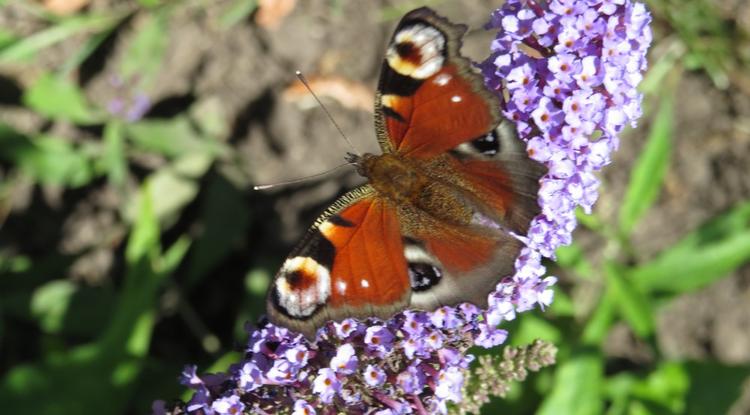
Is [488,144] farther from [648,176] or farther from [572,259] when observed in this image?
[648,176]

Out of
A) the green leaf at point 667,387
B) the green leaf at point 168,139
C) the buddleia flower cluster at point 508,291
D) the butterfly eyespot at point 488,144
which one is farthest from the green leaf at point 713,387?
the green leaf at point 168,139

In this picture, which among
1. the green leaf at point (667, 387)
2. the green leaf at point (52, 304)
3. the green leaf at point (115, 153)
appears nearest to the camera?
the green leaf at point (667, 387)

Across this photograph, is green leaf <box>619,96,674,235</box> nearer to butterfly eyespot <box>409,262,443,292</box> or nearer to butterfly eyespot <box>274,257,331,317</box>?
butterfly eyespot <box>409,262,443,292</box>

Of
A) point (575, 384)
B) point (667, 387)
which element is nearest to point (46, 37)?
point (575, 384)

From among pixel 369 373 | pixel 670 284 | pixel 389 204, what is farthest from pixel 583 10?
pixel 670 284

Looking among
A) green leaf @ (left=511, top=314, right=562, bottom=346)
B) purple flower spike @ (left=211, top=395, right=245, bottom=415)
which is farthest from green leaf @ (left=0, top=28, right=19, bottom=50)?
green leaf @ (left=511, top=314, right=562, bottom=346)

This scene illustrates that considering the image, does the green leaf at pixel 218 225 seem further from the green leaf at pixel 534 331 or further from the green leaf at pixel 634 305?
the green leaf at pixel 634 305

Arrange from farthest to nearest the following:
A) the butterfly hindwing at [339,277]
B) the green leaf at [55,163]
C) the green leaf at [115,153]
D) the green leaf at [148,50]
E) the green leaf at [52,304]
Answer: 1. the green leaf at [148,50]
2. the green leaf at [55,163]
3. the green leaf at [115,153]
4. the green leaf at [52,304]
5. the butterfly hindwing at [339,277]
